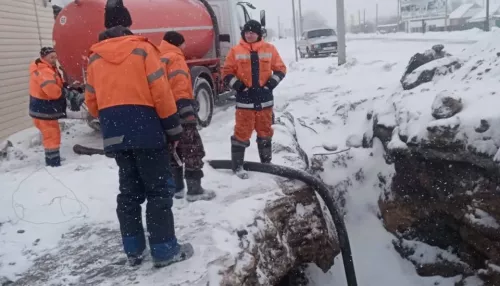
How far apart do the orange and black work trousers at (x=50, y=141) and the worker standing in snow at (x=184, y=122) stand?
245 cm

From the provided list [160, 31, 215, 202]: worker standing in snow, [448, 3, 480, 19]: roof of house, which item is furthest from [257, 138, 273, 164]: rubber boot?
[448, 3, 480, 19]: roof of house

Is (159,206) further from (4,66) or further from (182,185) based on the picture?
(4,66)

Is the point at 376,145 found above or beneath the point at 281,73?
beneath

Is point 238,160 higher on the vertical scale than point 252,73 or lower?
lower

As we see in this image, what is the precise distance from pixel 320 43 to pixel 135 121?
2373cm

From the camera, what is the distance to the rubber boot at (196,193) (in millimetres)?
4743

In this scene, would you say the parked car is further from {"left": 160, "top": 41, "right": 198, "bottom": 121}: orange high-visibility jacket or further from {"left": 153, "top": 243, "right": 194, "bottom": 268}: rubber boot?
Answer: {"left": 153, "top": 243, "right": 194, "bottom": 268}: rubber boot

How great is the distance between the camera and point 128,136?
3221 mm

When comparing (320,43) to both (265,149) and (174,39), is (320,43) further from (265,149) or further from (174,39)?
(174,39)

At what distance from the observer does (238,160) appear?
533 cm

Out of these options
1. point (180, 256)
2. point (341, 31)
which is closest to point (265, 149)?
point (180, 256)

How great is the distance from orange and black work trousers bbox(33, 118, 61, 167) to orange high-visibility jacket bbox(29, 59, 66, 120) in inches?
4.0

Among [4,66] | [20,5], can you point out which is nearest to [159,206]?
[4,66]

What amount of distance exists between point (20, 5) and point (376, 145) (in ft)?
26.7
